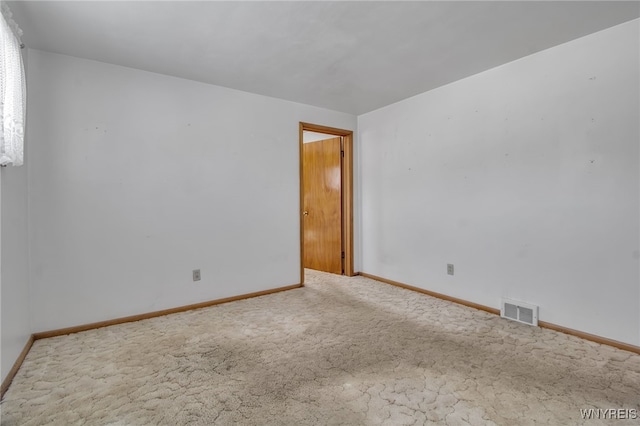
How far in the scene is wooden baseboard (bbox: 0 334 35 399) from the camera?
5.84ft

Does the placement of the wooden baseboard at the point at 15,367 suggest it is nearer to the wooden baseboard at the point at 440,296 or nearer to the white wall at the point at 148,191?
the white wall at the point at 148,191

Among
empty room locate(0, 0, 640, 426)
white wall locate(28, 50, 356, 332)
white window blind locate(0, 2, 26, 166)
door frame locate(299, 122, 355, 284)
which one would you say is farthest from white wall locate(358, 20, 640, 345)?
white window blind locate(0, 2, 26, 166)

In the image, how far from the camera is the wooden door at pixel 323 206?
15.0 ft

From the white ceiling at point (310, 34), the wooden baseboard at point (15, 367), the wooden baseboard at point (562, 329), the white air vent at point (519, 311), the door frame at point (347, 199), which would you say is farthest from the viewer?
the door frame at point (347, 199)

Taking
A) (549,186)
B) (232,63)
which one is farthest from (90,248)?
(549,186)

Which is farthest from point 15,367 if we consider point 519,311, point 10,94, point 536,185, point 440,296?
point 536,185

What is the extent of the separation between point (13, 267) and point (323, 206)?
3.44m

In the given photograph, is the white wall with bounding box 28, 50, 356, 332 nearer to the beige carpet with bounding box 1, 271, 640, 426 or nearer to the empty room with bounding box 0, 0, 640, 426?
the empty room with bounding box 0, 0, 640, 426

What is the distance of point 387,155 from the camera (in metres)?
4.08

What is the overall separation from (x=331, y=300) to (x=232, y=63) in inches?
99.4

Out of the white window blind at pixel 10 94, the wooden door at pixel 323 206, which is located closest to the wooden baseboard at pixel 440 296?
the wooden door at pixel 323 206

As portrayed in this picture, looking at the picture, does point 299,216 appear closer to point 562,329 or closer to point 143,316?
point 143,316

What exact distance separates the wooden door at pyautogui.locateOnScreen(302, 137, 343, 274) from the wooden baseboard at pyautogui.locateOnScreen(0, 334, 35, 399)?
3147 millimetres

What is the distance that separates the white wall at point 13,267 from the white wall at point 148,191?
0.53ft
